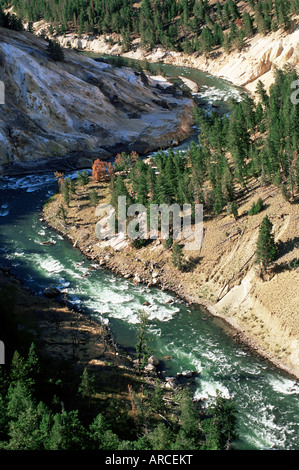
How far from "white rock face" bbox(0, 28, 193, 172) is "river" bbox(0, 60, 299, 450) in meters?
20.1

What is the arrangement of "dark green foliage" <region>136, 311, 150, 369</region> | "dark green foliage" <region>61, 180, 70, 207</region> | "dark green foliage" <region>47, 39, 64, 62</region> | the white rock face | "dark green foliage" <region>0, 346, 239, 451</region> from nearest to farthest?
"dark green foliage" <region>0, 346, 239, 451</region>, "dark green foliage" <region>136, 311, 150, 369</region>, "dark green foliage" <region>61, 180, 70, 207</region>, the white rock face, "dark green foliage" <region>47, 39, 64, 62</region>

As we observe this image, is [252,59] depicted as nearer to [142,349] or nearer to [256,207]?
[256,207]

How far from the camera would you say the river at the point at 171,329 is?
121 feet

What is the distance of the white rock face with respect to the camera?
3595 inches

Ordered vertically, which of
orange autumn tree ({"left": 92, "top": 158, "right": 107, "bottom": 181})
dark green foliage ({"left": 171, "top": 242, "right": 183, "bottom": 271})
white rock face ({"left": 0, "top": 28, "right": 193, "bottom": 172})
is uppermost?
white rock face ({"left": 0, "top": 28, "right": 193, "bottom": 172})

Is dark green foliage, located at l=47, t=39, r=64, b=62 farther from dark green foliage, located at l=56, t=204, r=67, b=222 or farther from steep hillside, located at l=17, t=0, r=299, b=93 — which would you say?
dark green foliage, located at l=56, t=204, r=67, b=222

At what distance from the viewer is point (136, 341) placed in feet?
152

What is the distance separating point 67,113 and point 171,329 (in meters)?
63.7

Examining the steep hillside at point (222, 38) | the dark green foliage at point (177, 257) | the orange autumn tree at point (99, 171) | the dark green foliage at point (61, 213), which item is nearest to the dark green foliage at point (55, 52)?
the orange autumn tree at point (99, 171)

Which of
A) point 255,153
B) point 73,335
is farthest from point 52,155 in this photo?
point 73,335

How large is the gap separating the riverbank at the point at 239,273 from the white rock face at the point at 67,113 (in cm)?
2995

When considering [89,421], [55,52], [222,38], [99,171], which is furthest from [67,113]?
[222,38]

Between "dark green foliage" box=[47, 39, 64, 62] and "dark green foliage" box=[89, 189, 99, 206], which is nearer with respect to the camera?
"dark green foliage" box=[89, 189, 99, 206]

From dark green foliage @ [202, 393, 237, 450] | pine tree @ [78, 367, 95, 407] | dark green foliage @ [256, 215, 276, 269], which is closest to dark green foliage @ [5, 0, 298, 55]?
dark green foliage @ [256, 215, 276, 269]
